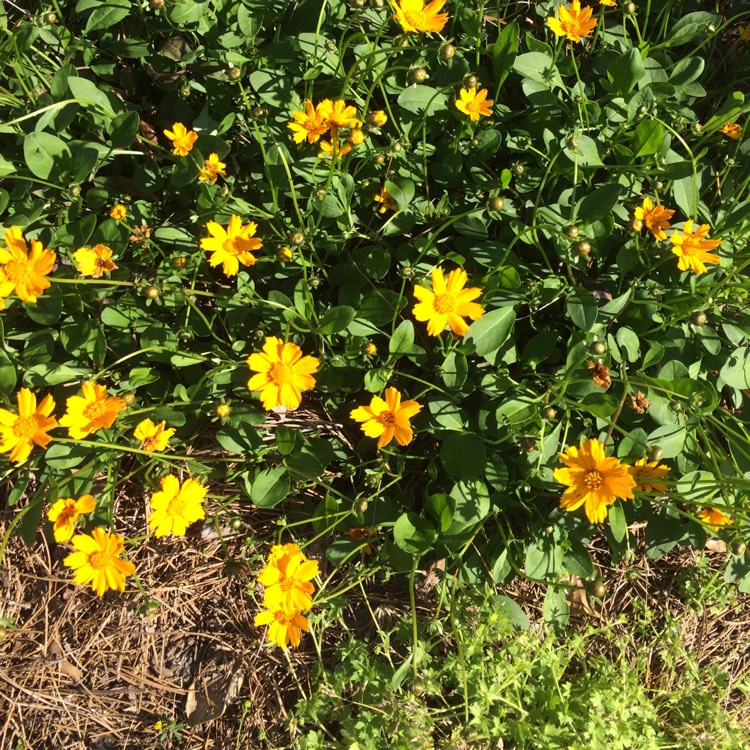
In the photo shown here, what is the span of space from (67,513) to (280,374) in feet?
2.94

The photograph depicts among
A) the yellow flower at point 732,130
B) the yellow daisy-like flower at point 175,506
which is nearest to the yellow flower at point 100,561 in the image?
the yellow daisy-like flower at point 175,506

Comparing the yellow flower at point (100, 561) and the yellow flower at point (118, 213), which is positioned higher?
the yellow flower at point (118, 213)

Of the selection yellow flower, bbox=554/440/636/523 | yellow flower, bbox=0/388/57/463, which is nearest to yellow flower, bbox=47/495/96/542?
yellow flower, bbox=0/388/57/463

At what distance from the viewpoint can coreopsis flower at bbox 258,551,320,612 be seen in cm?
208

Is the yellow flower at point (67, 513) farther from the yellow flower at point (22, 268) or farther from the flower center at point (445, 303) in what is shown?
the flower center at point (445, 303)

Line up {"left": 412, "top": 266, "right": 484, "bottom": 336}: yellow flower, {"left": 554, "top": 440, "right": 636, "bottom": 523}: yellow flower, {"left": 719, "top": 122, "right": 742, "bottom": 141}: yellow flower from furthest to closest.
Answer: {"left": 719, "top": 122, "right": 742, "bottom": 141}: yellow flower, {"left": 412, "top": 266, "right": 484, "bottom": 336}: yellow flower, {"left": 554, "top": 440, "right": 636, "bottom": 523}: yellow flower

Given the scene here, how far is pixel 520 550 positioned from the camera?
248 centimetres

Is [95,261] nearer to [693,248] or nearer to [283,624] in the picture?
[283,624]

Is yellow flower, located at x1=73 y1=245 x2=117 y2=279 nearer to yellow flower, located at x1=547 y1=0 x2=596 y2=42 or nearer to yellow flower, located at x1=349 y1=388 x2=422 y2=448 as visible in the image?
yellow flower, located at x1=349 y1=388 x2=422 y2=448

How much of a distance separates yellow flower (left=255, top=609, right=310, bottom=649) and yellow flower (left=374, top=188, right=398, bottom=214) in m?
1.51

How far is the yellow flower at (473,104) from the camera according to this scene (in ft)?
7.30

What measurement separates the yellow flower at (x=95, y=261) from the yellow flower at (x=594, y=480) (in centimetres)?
165

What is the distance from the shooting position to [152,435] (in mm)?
2141

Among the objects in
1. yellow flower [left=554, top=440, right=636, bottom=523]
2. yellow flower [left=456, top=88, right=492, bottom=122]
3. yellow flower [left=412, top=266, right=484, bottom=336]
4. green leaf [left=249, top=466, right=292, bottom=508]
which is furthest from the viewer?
green leaf [left=249, top=466, right=292, bottom=508]
